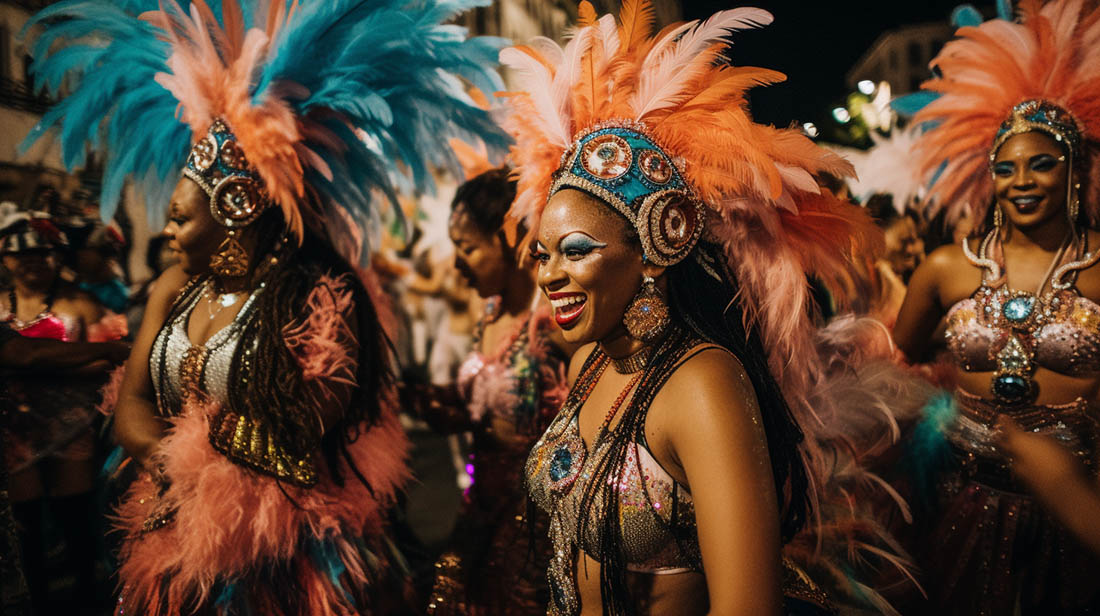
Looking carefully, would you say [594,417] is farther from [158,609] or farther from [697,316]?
[158,609]

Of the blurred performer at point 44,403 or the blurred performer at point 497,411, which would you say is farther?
the blurred performer at point 44,403

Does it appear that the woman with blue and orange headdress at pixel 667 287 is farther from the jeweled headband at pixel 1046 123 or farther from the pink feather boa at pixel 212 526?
the jeweled headband at pixel 1046 123

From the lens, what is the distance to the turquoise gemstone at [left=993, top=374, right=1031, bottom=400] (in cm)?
265

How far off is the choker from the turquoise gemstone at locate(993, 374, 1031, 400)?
179 cm

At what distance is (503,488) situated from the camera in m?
3.14

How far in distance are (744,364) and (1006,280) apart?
5.75ft

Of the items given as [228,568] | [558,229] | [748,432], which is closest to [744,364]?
Answer: [748,432]

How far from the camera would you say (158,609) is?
87.7 inches

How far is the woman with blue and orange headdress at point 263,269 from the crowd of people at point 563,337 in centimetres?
1

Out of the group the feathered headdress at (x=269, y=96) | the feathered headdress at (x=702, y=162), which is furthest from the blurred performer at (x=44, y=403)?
the feathered headdress at (x=702, y=162)

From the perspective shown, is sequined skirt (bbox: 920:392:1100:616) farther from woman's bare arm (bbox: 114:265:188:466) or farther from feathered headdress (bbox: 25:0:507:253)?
woman's bare arm (bbox: 114:265:188:466)

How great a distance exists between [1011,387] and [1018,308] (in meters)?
0.30

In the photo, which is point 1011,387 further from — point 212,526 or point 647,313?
point 212,526

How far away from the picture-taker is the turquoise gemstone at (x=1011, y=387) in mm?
2646
